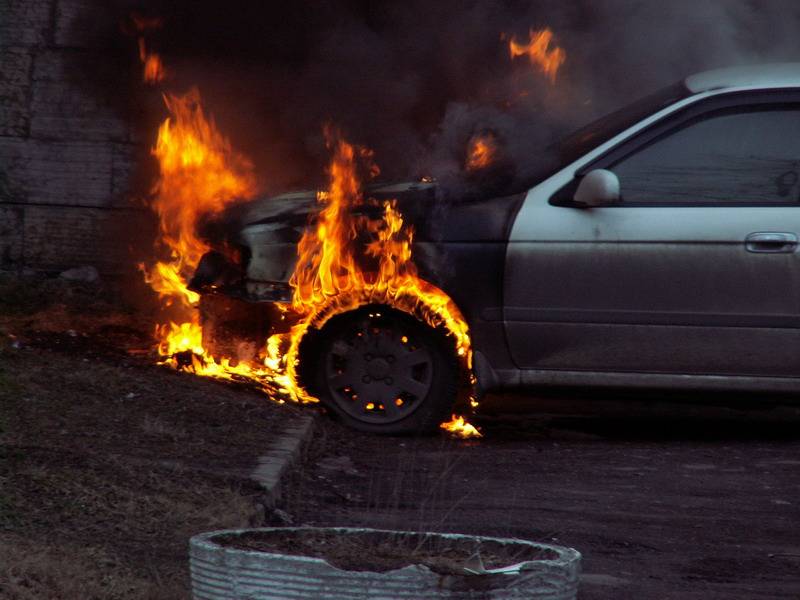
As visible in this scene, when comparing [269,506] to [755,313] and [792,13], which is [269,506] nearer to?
[755,313]

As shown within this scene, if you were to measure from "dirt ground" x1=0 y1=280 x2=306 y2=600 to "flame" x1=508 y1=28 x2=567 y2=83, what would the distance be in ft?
8.32

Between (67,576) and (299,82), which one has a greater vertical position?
Result: (299,82)

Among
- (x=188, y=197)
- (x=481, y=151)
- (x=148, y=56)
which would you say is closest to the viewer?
(x=481, y=151)

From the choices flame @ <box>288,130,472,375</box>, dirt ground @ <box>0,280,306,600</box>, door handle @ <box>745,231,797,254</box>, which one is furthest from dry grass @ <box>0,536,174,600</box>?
door handle @ <box>745,231,797,254</box>

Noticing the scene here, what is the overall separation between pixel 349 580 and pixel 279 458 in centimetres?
289

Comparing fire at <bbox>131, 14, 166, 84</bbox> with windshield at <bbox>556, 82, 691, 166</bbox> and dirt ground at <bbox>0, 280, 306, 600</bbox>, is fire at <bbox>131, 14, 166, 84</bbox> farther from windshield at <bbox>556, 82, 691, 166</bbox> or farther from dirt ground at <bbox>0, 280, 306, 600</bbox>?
windshield at <bbox>556, 82, 691, 166</bbox>

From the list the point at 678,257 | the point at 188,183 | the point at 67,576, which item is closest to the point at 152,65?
the point at 188,183

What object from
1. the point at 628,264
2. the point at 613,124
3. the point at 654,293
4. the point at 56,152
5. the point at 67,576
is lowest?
the point at 67,576

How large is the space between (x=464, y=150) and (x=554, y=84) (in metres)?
Answer: 1.21

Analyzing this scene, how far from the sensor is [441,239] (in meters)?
6.79

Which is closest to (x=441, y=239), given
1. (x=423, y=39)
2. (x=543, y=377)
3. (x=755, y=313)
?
(x=543, y=377)

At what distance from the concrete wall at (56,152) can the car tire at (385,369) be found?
11.7 ft

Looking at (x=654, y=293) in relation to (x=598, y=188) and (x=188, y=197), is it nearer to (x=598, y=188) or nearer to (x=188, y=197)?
(x=598, y=188)

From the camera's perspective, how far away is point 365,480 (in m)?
6.01
